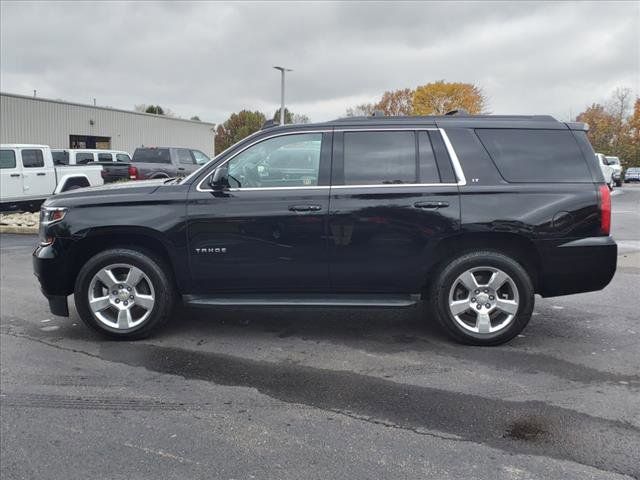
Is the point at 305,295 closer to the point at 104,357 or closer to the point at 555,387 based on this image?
the point at 104,357

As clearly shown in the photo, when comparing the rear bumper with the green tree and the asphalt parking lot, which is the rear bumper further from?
the green tree

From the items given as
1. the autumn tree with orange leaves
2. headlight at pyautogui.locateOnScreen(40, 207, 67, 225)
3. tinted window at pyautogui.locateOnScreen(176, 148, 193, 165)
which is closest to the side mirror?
headlight at pyautogui.locateOnScreen(40, 207, 67, 225)

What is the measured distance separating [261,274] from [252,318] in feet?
3.53

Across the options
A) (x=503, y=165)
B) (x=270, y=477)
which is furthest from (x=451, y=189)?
(x=270, y=477)

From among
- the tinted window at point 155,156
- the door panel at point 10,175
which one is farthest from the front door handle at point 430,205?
the tinted window at point 155,156

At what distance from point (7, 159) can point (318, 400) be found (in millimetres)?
14395

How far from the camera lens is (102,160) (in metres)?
24.7

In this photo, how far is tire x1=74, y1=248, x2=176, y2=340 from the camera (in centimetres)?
505

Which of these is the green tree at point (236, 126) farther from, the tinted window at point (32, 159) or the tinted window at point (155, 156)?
the tinted window at point (32, 159)

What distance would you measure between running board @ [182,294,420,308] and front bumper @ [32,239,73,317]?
1081mm

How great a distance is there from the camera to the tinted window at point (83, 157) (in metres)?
23.7

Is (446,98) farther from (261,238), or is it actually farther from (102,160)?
(261,238)

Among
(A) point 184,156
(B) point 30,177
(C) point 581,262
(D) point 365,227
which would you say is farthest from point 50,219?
(A) point 184,156

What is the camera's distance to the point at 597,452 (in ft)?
10.4
